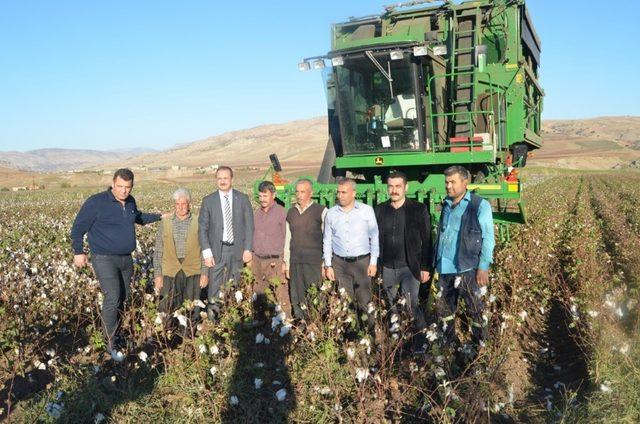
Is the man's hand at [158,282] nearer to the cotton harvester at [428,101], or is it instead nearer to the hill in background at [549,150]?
the cotton harvester at [428,101]

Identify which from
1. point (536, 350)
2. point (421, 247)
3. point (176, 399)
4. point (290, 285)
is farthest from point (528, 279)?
point (176, 399)

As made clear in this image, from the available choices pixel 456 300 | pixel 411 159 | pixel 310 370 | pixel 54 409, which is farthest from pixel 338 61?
pixel 54 409

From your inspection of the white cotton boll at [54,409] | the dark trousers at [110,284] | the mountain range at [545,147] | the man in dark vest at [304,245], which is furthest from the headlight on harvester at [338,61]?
the mountain range at [545,147]

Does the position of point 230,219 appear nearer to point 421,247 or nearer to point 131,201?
point 131,201

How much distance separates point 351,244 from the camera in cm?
566

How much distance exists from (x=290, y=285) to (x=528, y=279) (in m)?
3.00

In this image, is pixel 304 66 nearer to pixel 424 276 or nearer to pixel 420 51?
pixel 420 51

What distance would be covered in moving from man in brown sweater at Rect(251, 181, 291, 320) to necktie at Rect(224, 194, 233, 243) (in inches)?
11.1

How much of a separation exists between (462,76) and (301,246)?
16.3ft

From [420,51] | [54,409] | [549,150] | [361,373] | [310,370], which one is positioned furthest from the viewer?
[549,150]

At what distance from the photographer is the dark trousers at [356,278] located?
226 inches

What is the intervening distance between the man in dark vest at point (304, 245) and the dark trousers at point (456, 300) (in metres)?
1.38

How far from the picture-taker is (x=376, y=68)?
28.5 ft

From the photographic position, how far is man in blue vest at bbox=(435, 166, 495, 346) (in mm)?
5012
